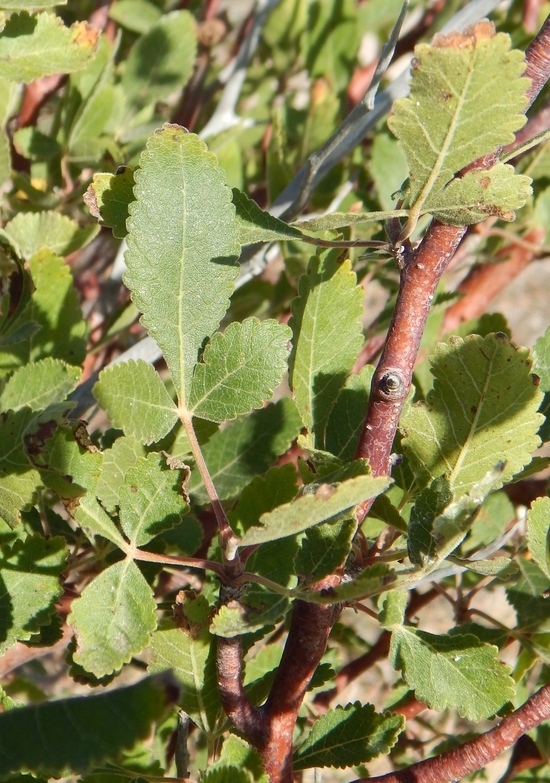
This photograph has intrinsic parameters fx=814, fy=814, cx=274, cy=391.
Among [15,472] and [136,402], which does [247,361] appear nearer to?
[136,402]

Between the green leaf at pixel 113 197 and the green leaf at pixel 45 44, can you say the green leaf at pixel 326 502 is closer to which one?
the green leaf at pixel 113 197

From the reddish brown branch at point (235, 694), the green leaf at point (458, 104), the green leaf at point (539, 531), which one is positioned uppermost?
the green leaf at point (458, 104)

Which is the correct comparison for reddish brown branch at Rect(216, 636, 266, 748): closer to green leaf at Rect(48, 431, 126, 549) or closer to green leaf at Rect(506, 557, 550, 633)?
green leaf at Rect(48, 431, 126, 549)

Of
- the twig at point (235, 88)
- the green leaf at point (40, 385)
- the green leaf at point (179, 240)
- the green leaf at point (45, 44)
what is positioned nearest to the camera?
the green leaf at point (179, 240)

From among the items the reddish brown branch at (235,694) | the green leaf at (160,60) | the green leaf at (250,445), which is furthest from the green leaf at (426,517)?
the green leaf at (160,60)

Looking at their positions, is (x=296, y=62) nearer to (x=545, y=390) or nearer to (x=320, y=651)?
(x=545, y=390)

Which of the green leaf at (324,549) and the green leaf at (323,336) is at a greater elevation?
the green leaf at (323,336)
